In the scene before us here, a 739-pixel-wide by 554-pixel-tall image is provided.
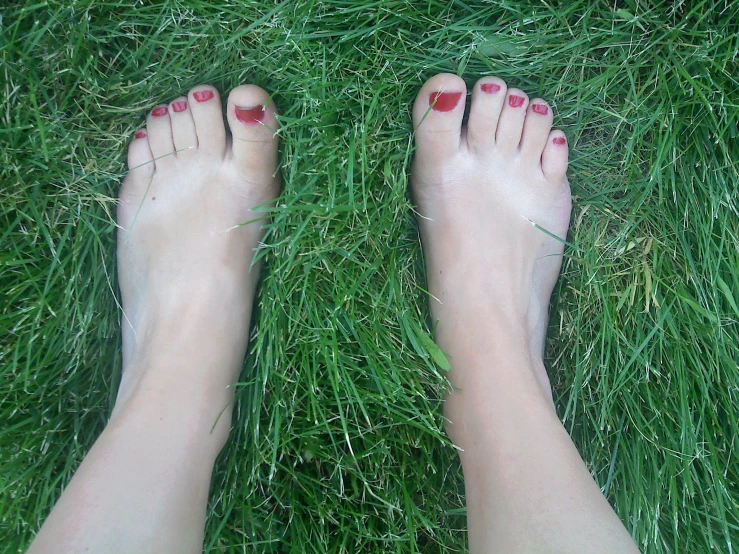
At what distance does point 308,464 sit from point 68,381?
0.52 meters

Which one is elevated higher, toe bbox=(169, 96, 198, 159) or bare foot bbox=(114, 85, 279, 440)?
toe bbox=(169, 96, 198, 159)

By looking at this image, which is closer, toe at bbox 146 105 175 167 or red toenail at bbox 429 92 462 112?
red toenail at bbox 429 92 462 112

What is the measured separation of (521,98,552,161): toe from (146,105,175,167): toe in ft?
2.53

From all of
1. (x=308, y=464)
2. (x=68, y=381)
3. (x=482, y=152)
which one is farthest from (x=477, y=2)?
(x=68, y=381)

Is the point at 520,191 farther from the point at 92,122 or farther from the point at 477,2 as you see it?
the point at 92,122

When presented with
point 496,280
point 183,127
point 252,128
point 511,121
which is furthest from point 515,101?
point 183,127

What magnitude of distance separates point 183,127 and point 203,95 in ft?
0.29

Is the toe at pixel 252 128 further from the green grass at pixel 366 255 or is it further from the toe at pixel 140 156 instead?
the toe at pixel 140 156

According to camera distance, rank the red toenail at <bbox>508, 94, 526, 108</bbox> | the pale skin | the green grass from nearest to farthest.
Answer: the pale skin → the green grass → the red toenail at <bbox>508, 94, 526, 108</bbox>

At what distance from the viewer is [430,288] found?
125 centimetres

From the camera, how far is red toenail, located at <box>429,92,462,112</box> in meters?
1.14

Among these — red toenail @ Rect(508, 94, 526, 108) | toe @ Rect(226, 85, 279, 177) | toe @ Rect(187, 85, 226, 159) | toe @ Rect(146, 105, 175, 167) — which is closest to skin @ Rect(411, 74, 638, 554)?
red toenail @ Rect(508, 94, 526, 108)

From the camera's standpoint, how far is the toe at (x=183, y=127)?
124 cm

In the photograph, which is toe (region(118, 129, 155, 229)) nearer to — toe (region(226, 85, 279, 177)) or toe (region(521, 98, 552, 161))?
toe (region(226, 85, 279, 177))
